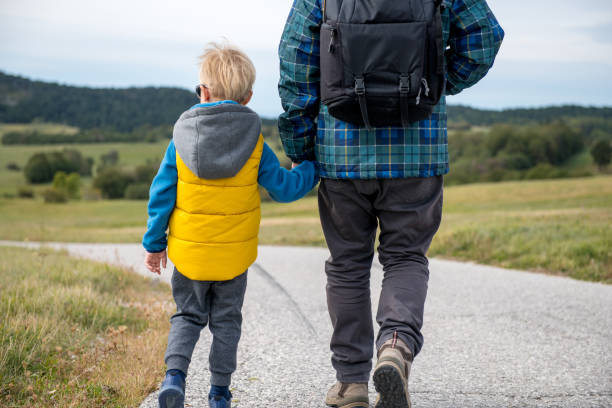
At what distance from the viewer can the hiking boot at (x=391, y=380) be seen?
2240 millimetres

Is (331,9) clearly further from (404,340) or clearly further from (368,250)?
(404,340)

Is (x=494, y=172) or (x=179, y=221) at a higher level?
(x=179, y=221)

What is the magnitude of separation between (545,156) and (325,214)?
69.7 m

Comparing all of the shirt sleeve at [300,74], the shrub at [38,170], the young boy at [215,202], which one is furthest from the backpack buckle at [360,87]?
the shrub at [38,170]

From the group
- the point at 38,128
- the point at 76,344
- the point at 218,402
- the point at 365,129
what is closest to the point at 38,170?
the point at 38,128

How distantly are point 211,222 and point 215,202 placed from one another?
0.09 m

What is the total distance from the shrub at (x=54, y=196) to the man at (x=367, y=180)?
229 ft

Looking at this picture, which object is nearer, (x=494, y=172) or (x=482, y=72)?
(x=482, y=72)

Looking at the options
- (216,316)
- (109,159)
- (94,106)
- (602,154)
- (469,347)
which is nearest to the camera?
(216,316)

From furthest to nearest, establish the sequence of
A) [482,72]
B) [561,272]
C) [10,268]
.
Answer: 1. [561,272]
2. [10,268]
3. [482,72]

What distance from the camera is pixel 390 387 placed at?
2250 millimetres

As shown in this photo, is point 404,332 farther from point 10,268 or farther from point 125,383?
point 10,268

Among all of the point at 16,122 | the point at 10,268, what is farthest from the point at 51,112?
the point at 10,268

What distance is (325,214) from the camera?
2.86 m
